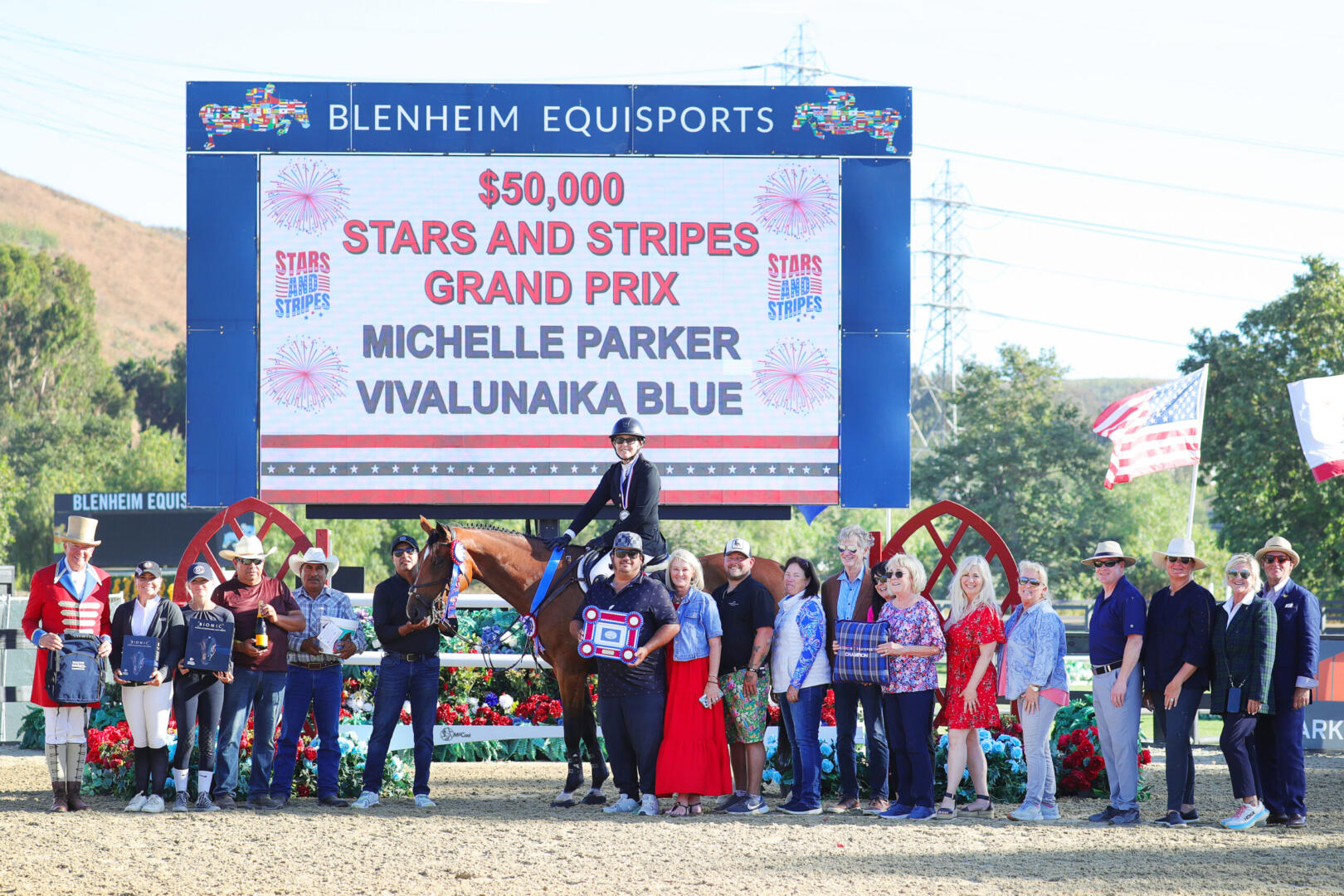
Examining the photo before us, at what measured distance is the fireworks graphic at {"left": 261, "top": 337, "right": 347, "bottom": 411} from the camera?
11273mm

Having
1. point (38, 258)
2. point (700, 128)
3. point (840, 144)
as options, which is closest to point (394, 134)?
point (700, 128)

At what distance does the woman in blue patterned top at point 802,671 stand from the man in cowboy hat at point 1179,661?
1.99 metres

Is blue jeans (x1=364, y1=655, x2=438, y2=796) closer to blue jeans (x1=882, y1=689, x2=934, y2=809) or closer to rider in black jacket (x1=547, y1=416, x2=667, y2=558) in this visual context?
rider in black jacket (x1=547, y1=416, x2=667, y2=558)

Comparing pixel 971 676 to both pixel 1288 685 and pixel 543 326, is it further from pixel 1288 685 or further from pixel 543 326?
pixel 543 326

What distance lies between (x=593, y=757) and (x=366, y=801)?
4.83 feet

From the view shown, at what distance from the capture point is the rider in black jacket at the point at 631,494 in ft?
28.3

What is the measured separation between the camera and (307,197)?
11461 millimetres

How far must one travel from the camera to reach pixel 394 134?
11.5 metres

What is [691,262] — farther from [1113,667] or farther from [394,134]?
[1113,667]

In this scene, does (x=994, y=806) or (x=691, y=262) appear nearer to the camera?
(x=994, y=806)

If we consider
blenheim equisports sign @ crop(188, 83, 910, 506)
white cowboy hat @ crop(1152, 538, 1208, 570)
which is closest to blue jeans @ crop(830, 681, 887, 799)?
white cowboy hat @ crop(1152, 538, 1208, 570)

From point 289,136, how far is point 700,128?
Answer: 3.50 m

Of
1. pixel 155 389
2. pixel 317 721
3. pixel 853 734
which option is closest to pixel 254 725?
pixel 317 721

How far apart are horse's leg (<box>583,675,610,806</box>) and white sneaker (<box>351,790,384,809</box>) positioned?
1353 mm
